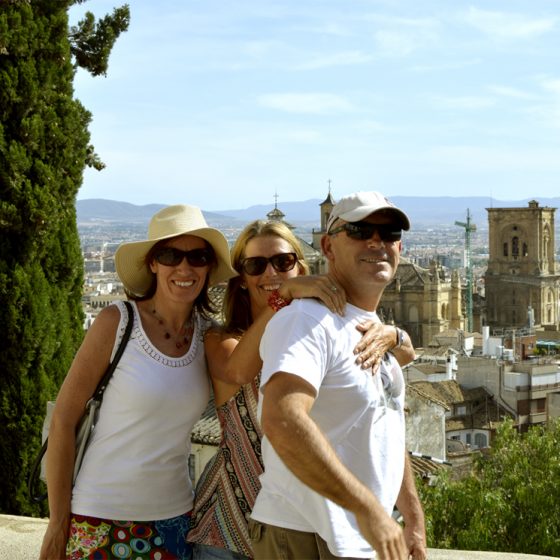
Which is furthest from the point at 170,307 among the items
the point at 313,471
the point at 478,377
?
the point at 478,377

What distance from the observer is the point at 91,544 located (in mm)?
3527

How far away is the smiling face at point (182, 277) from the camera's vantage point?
12.1 ft

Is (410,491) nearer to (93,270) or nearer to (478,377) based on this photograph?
(478,377)

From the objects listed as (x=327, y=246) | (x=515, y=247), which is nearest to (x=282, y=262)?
(x=327, y=246)

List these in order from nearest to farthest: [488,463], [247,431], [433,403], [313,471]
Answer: [313,471] → [247,431] → [488,463] → [433,403]

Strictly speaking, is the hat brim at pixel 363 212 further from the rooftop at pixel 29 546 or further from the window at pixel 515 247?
the window at pixel 515 247

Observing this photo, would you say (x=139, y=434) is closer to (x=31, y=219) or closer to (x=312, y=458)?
(x=312, y=458)

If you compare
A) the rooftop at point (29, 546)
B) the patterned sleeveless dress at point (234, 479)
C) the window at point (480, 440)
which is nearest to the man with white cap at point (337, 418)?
the patterned sleeveless dress at point (234, 479)

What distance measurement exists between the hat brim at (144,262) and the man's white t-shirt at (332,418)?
873mm

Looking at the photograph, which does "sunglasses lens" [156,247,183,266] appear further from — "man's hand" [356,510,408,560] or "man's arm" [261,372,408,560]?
"man's hand" [356,510,408,560]

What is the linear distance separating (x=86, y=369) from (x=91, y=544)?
63 centimetres

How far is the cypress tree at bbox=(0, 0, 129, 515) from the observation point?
28.6 ft

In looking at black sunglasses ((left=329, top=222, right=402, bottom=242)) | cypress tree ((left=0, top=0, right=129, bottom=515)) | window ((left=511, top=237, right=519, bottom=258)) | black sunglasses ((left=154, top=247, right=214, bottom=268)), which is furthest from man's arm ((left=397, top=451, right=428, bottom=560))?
window ((left=511, top=237, right=519, bottom=258))

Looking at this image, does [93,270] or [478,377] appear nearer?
[478,377]
